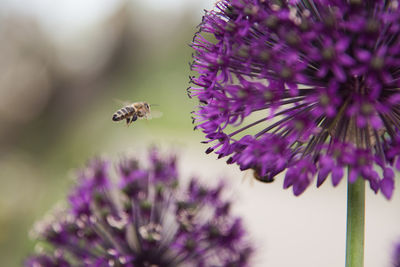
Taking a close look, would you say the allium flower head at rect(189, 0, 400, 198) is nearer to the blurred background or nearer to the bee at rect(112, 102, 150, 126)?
the bee at rect(112, 102, 150, 126)

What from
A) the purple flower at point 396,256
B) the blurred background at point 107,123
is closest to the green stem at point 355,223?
the purple flower at point 396,256

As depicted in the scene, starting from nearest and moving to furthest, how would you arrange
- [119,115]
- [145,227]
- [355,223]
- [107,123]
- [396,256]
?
[355,223]
[145,227]
[396,256]
[119,115]
[107,123]

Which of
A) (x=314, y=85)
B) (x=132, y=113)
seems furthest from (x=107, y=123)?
(x=314, y=85)

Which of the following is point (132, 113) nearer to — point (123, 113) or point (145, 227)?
point (123, 113)

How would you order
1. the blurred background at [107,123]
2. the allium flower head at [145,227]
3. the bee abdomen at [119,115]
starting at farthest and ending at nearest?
the blurred background at [107,123] → the bee abdomen at [119,115] → the allium flower head at [145,227]

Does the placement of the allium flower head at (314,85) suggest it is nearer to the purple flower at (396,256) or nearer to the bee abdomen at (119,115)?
the purple flower at (396,256)

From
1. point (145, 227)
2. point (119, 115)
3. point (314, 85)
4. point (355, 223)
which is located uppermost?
point (314, 85)
